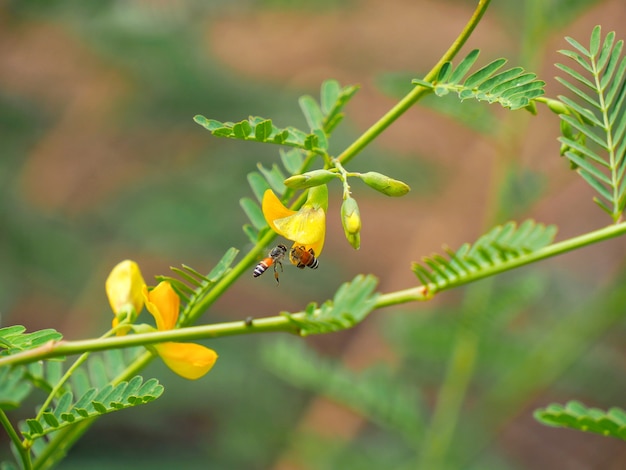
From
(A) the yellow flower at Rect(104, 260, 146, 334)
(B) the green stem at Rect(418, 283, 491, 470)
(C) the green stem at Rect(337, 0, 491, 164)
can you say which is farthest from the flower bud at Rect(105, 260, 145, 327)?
(B) the green stem at Rect(418, 283, 491, 470)

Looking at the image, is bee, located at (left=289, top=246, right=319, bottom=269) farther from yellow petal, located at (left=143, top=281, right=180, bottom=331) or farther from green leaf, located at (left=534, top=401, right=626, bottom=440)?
green leaf, located at (left=534, top=401, right=626, bottom=440)

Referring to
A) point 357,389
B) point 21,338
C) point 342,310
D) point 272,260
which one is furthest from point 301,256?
point 357,389

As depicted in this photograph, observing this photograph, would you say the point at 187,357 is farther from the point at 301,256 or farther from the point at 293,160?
the point at 293,160

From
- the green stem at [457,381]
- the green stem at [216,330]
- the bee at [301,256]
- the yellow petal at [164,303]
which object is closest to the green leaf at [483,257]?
the green stem at [216,330]

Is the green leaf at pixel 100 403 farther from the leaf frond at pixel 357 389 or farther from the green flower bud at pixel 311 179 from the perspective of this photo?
the leaf frond at pixel 357 389

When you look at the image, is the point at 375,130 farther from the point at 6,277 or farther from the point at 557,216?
the point at 557,216

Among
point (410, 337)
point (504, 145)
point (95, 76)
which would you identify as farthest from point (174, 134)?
point (504, 145)
